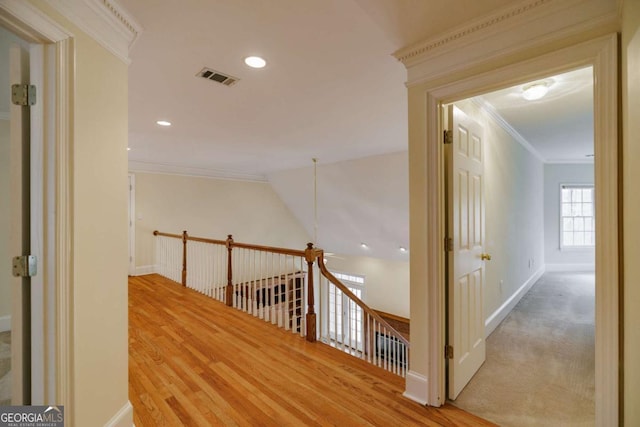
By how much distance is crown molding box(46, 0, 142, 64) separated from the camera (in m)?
1.27

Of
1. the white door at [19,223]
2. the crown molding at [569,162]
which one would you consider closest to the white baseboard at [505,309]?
the crown molding at [569,162]

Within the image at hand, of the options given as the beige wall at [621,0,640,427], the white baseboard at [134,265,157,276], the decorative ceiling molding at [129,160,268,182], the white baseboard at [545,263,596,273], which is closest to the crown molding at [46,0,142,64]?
the beige wall at [621,0,640,427]

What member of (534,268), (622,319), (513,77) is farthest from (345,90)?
(534,268)

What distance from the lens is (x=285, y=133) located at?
4.02m

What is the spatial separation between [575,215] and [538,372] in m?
6.11

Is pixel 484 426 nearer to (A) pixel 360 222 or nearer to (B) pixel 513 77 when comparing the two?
(B) pixel 513 77

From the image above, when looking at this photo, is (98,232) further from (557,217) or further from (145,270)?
(557,217)

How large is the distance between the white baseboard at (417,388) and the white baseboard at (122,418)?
5.39 feet

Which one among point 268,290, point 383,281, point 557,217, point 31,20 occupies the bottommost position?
point 383,281

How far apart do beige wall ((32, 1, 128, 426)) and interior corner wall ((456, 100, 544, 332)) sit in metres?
2.33

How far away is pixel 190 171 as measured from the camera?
6.60 meters

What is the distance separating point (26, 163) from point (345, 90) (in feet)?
7.29

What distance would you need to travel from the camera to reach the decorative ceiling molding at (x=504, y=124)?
9.22ft

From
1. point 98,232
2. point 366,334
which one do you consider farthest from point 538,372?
point 98,232
